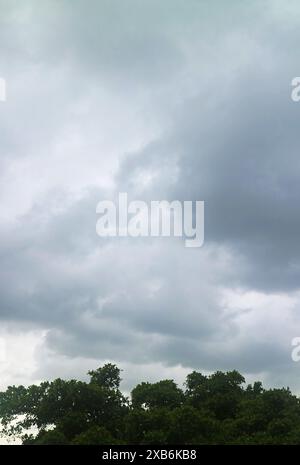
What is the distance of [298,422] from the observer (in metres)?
57.1

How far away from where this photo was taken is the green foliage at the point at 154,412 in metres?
55.2

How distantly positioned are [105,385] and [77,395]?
34.2 ft

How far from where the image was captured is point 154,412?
190ft

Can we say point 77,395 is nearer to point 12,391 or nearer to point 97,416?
point 97,416

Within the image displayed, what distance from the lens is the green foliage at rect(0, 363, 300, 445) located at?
181ft
